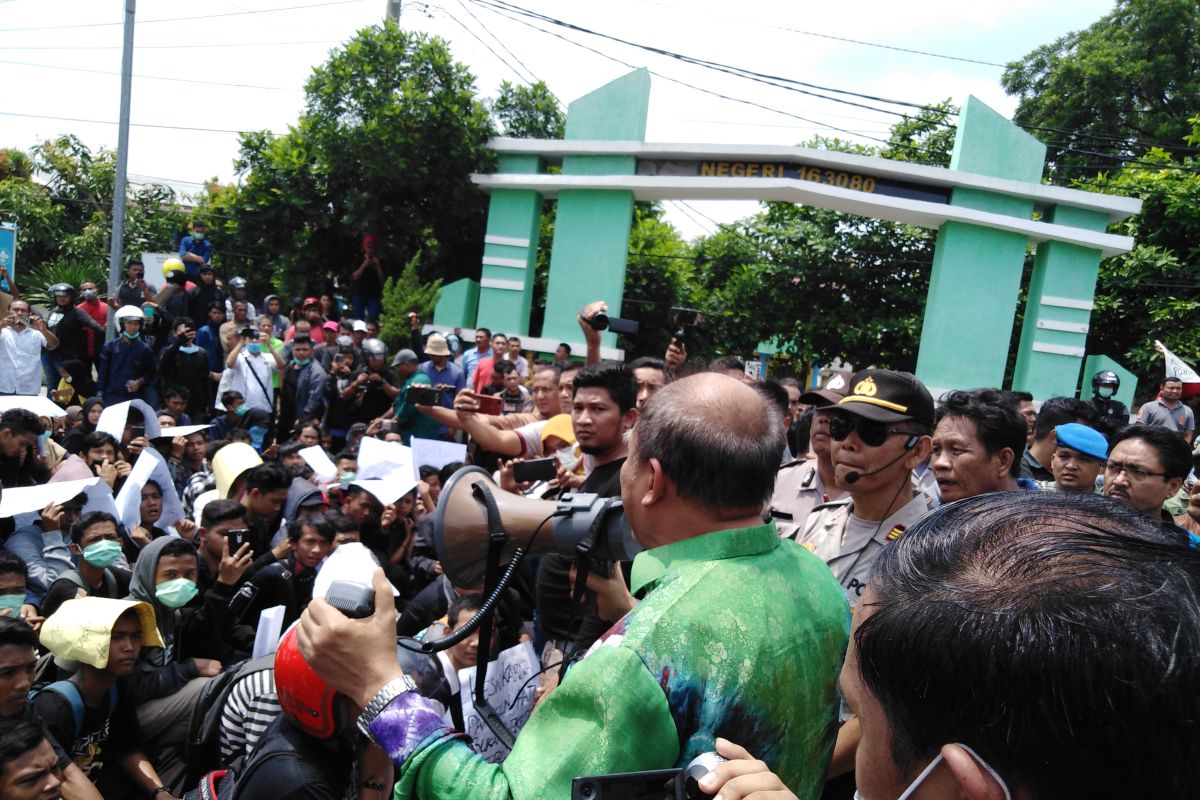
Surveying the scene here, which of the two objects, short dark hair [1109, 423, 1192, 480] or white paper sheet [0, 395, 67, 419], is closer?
short dark hair [1109, 423, 1192, 480]

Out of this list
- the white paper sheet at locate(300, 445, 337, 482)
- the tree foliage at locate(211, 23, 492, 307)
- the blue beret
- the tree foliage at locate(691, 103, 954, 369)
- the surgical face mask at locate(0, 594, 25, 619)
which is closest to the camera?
the surgical face mask at locate(0, 594, 25, 619)

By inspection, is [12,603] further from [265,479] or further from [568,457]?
[568,457]

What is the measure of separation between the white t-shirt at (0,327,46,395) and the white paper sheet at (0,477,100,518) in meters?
5.30

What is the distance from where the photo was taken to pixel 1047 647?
2.83ft

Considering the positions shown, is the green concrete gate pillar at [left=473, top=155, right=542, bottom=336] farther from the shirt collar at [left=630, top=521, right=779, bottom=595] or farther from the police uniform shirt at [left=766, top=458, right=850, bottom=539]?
the shirt collar at [left=630, top=521, right=779, bottom=595]

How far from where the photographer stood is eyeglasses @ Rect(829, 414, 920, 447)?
10.4ft

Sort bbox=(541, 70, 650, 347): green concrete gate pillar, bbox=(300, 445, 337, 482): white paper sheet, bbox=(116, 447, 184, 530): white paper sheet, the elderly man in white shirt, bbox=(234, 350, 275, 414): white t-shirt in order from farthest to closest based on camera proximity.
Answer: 1. bbox=(541, 70, 650, 347): green concrete gate pillar
2. bbox=(234, 350, 275, 414): white t-shirt
3. the elderly man in white shirt
4. bbox=(300, 445, 337, 482): white paper sheet
5. bbox=(116, 447, 184, 530): white paper sheet

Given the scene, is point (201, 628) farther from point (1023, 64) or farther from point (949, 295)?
point (1023, 64)

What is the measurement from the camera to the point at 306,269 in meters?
15.2

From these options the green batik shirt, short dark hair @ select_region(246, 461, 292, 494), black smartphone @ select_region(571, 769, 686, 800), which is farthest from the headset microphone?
short dark hair @ select_region(246, 461, 292, 494)

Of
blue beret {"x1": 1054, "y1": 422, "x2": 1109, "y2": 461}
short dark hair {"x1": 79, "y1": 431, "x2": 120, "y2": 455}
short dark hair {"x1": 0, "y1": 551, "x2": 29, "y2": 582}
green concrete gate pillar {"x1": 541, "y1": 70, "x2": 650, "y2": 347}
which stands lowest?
short dark hair {"x1": 79, "y1": 431, "x2": 120, "y2": 455}

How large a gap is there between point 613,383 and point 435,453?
8.72ft

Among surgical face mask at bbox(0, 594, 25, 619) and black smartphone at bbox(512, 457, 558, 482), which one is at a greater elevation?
black smartphone at bbox(512, 457, 558, 482)

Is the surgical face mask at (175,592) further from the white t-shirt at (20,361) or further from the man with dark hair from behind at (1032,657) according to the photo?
the white t-shirt at (20,361)
